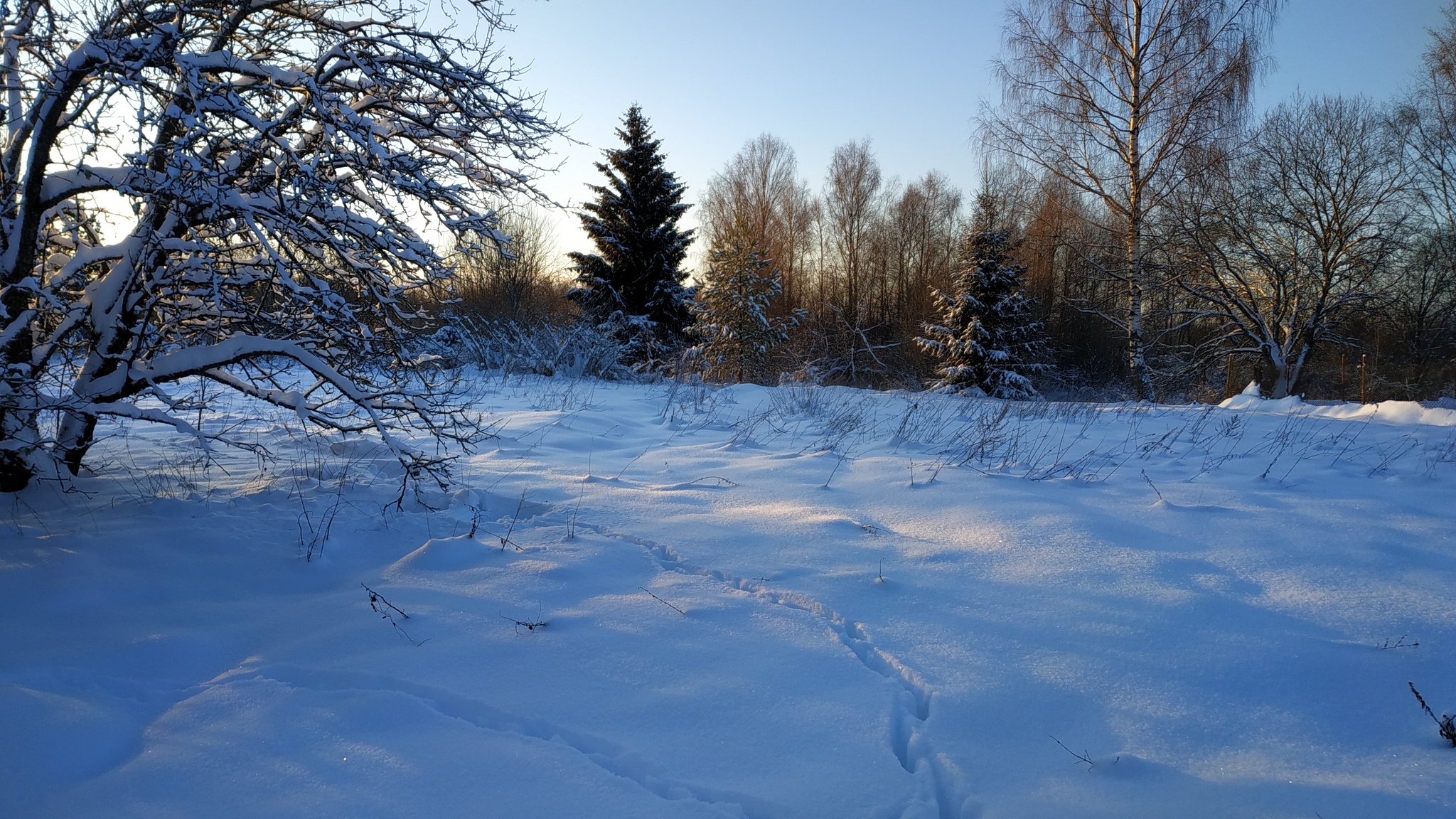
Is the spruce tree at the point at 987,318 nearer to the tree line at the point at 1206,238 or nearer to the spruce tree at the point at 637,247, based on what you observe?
the tree line at the point at 1206,238

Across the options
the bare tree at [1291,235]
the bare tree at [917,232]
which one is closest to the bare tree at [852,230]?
the bare tree at [917,232]

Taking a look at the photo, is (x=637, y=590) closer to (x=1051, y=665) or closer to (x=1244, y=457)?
(x=1051, y=665)

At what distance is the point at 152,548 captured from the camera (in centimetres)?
282

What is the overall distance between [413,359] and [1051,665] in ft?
10.4

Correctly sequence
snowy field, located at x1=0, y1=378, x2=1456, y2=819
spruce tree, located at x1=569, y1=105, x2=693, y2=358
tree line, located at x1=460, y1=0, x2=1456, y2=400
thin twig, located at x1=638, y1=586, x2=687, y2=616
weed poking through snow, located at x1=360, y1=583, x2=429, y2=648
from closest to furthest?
snowy field, located at x1=0, y1=378, x2=1456, y2=819 → weed poking through snow, located at x1=360, y1=583, x2=429, y2=648 → thin twig, located at x1=638, y1=586, x2=687, y2=616 → tree line, located at x1=460, y1=0, x2=1456, y2=400 → spruce tree, located at x1=569, y1=105, x2=693, y2=358

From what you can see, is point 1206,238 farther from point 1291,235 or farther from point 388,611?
point 388,611

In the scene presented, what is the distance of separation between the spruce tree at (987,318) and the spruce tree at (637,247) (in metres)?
8.19

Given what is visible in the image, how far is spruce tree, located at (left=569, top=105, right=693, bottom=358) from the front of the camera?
2070cm

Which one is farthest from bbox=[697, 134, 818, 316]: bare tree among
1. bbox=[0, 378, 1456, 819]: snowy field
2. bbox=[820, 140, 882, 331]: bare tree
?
bbox=[0, 378, 1456, 819]: snowy field

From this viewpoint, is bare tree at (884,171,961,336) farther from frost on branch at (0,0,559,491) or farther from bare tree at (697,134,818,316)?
frost on branch at (0,0,559,491)

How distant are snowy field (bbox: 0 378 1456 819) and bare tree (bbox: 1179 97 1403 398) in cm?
1291

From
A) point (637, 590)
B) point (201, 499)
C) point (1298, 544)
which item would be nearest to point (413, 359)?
point (201, 499)

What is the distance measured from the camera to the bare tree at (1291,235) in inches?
574

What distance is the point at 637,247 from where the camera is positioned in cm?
2098
